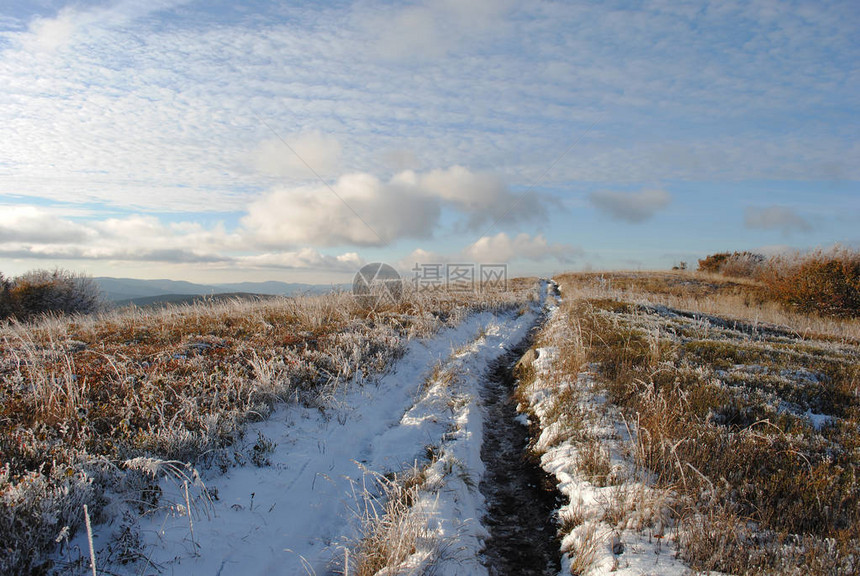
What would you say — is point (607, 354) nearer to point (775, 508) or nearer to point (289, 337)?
point (775, 508)


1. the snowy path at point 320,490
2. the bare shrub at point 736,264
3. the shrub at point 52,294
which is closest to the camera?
the snowy path at point 320,490

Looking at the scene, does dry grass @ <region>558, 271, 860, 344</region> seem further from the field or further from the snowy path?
the snowy path

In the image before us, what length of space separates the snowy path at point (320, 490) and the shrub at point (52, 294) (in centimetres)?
2478

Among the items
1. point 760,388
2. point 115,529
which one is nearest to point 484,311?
point 760,388

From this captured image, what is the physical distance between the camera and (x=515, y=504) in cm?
508

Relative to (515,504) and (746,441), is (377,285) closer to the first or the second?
(515,504)

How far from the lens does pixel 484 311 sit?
18656 mm

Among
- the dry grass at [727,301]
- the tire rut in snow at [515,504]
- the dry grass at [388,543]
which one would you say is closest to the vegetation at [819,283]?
the dry grass at [727,301]

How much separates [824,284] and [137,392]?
104 feet

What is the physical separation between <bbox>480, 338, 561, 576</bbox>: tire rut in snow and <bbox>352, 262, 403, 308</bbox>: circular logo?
31.7 ft

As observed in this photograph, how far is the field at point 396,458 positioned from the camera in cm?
348

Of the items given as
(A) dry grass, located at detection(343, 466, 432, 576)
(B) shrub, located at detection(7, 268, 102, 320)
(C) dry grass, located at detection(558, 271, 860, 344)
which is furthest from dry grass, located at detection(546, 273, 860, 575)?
(B) shrub, located at detection(7, 268, 102, 320)

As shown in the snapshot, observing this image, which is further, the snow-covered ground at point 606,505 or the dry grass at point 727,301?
the dry grass at point 727,301

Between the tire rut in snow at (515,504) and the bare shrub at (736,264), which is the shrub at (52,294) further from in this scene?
the bare shrub at (736,264)
